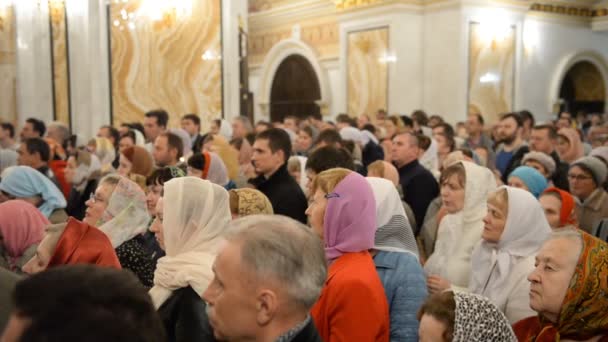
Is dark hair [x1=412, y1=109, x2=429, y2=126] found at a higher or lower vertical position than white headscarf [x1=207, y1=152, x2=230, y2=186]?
higher

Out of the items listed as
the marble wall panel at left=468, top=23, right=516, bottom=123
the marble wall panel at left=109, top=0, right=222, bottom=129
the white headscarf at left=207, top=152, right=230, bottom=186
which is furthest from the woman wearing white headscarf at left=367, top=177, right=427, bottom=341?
the marble wall panel at left=468, top=23, right=516, bottom=123

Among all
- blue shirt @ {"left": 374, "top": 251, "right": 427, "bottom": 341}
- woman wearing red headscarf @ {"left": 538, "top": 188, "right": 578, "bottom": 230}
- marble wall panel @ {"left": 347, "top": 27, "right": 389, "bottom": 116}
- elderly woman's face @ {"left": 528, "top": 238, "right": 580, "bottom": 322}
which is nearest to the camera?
elderly woman's face @ {"left": 528, "top": 238, "right": 580, "bottom": 322}

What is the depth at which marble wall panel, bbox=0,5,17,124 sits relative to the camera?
8961 millimetres

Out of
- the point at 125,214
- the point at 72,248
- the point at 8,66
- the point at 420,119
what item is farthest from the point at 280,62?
the point at 72,248

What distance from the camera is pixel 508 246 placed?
310cm

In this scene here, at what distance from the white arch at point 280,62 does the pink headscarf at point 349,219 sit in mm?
14209

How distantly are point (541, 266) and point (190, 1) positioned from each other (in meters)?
8.68

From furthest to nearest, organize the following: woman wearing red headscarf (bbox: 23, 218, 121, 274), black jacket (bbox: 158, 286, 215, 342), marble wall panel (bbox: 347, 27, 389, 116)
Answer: marble wall panel (bbox: 347, 27, 389, 116) → woman wearing red headscarf (bbox: 23, 218, 121, 274) → black jacket (bbox: 158, 286, 215, 342)

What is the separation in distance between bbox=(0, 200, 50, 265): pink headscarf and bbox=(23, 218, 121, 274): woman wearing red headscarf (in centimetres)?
71

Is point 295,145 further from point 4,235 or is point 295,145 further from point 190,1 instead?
point 4,235

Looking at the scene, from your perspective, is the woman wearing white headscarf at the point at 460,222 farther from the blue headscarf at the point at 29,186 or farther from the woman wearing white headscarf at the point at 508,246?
the blue headscarf at the point at 29,186

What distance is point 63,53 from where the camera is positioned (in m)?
9.37

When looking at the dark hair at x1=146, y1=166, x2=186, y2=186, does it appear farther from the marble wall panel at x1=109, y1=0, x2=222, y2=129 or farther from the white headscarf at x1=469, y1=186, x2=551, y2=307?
the marble wall panel at x1=109, y1=0, x2=222, y2=129

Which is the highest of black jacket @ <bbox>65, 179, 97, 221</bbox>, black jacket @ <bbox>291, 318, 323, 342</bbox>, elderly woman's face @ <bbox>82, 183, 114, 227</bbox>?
elderly woman's face @ <bbox>82, 183, 114, 227</bbox>
